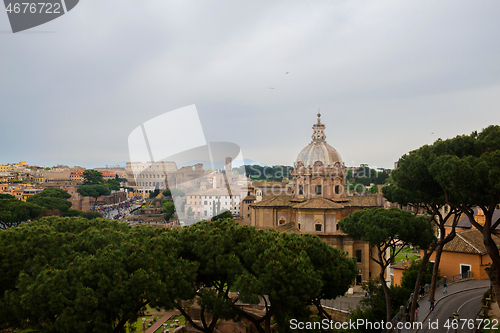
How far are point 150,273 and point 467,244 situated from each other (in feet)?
57.1

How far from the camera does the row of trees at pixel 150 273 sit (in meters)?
9.29

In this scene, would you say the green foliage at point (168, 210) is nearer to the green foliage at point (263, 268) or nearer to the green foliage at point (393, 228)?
the green foliage at point (393, 228)

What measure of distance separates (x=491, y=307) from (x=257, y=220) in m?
19.0

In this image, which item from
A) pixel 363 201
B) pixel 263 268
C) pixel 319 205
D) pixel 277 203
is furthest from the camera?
pixel 363 201

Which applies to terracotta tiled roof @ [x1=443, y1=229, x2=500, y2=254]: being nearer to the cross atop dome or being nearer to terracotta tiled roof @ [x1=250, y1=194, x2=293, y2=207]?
terracotta tiled roof @ [x1=250, y1=194, x2=293, y2=207]

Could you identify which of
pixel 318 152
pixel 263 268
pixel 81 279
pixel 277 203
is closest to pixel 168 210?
pixel 277 203

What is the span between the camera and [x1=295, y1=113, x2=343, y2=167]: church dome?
31.7 m

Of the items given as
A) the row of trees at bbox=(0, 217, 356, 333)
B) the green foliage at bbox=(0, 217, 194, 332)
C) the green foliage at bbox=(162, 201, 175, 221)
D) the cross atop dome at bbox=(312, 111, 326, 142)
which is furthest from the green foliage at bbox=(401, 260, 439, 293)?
the green foliage at bbox=(162, 201, 175, 221)

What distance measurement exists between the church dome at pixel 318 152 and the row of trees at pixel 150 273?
19750mm

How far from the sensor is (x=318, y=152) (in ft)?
105

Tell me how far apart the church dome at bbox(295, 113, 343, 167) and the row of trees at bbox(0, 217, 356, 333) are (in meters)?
19.7

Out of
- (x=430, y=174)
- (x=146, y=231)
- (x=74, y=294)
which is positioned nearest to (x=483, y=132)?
(x=430, y=174)

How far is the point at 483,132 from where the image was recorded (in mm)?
12055

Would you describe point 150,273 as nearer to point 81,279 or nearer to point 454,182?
point 81,279
